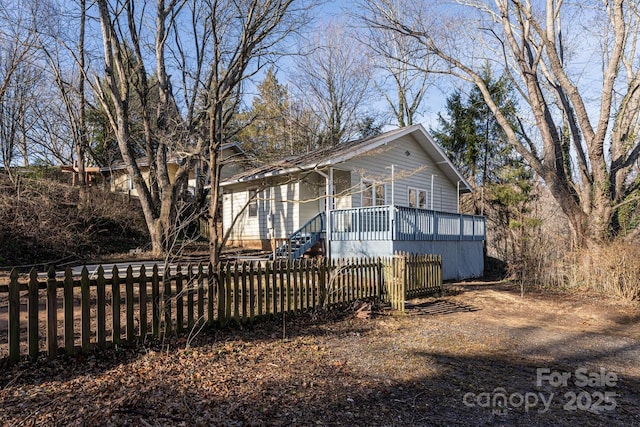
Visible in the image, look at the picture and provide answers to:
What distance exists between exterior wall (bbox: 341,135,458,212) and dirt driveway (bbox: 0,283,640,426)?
10.4 meters

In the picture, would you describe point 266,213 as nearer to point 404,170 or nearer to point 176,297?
point 404,170

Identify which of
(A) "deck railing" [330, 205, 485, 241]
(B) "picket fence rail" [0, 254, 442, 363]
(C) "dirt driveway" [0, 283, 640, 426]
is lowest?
(C) "dirt driveway" [0, 283, 640, 426]

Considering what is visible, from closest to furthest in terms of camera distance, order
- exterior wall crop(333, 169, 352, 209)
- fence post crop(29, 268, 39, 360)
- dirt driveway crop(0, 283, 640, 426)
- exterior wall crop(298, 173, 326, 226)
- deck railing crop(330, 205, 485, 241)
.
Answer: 1. dirt driveway crop(0, 283, 640, 426)
2. fence post crop(29, 268, 39, 360)
3. deck railing crop(330, 205, 485, 241)
4. exterior wall crop(333, 169, 352, 209)
5. exterior wall crop(298, 173, 326, 226)

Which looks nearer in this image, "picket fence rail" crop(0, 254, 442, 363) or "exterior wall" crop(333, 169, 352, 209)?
"picket fence rail" crop(0, 254, 442, 363)

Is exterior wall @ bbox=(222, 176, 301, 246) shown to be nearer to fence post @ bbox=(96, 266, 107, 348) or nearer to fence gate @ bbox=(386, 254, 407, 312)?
fence gate @ bbox=(386, 254, 407, 312)

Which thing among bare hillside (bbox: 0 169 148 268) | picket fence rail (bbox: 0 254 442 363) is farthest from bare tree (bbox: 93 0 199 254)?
picket fence rail (bbox: 0 254 442 363)

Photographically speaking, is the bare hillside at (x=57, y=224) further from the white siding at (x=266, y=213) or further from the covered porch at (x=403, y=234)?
the covered porch at (x=403, y=234)

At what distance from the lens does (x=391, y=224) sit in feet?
45.4

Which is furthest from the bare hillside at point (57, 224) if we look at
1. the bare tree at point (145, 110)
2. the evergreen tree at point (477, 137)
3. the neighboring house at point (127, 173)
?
the evergreen tree at point (477, 137)

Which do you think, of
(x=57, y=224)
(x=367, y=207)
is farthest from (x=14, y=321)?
(x=57, y=224)

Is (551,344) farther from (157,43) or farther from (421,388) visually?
(157,43)

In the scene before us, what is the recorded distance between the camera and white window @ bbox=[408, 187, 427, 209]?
66.3 feet

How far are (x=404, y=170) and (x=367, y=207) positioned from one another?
354cm

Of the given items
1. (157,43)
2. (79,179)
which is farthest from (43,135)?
(157,43)
